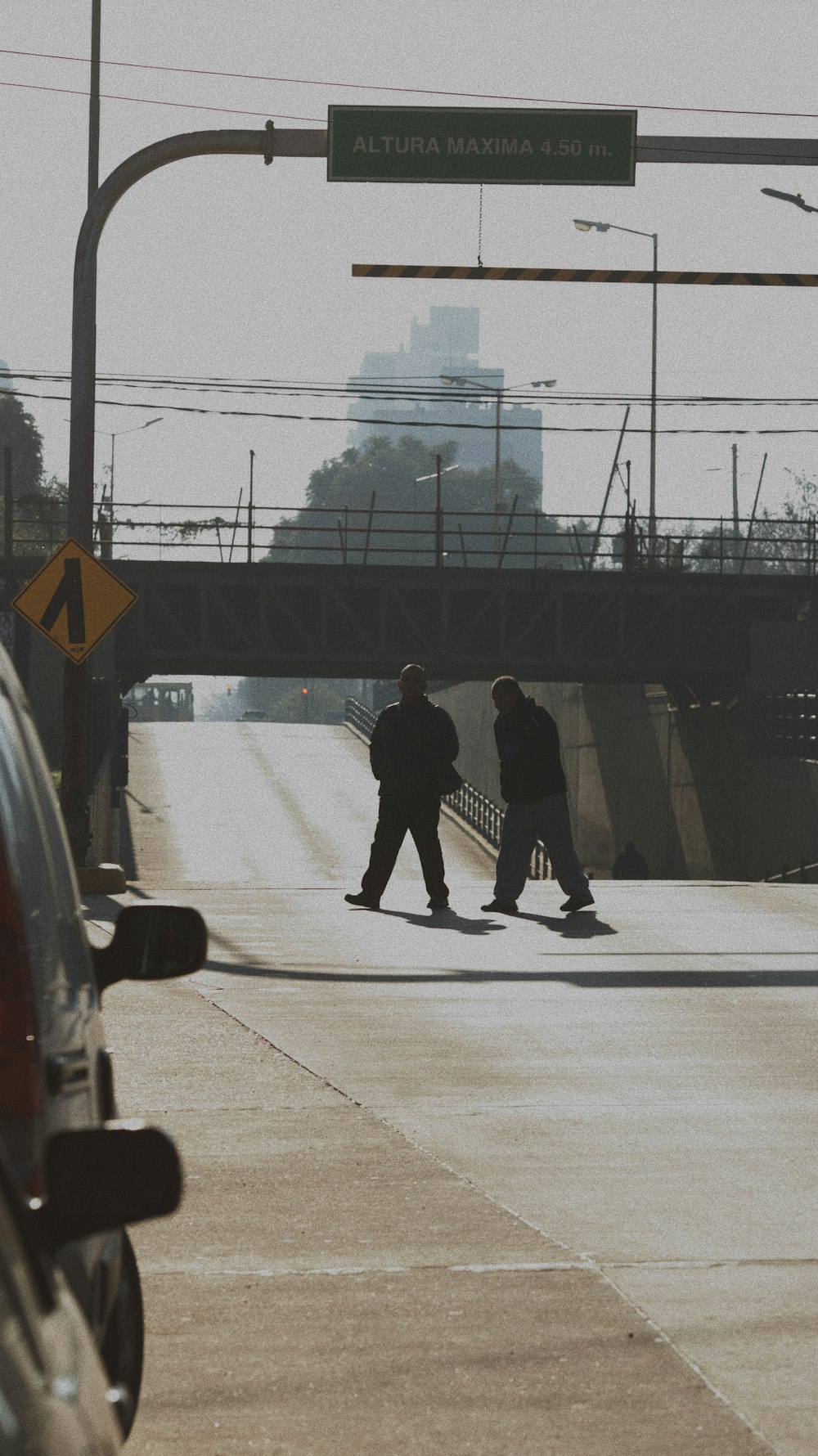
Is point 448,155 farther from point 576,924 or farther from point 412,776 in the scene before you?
point 576,924

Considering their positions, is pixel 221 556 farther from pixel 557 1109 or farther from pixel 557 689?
pixel 557 1109

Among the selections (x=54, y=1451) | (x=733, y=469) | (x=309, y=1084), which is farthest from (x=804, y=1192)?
(x=733, y=469)

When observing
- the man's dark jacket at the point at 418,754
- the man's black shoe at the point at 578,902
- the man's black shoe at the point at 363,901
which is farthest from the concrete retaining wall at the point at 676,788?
the man's black shoe at the point at 578,902

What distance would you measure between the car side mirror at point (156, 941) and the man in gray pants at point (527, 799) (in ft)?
39.3

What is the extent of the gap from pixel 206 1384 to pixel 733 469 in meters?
111

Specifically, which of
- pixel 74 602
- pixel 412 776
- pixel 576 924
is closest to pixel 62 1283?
pixel 576 924

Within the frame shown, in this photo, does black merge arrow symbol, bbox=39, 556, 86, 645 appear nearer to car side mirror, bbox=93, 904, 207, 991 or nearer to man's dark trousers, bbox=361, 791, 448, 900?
man's dark trousers, bbox=361, 791, 448, 900

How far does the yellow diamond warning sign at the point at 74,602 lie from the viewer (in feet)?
56.2

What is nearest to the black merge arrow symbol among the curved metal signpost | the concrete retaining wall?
the curved metal signpost

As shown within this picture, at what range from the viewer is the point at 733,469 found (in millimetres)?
113562

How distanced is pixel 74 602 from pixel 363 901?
3310mm

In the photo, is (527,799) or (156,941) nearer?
(156,941)

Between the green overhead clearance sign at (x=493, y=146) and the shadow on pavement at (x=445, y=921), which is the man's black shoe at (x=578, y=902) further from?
the green overhead clearance sign at (x=493, y=146)

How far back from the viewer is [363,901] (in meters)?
17.0
